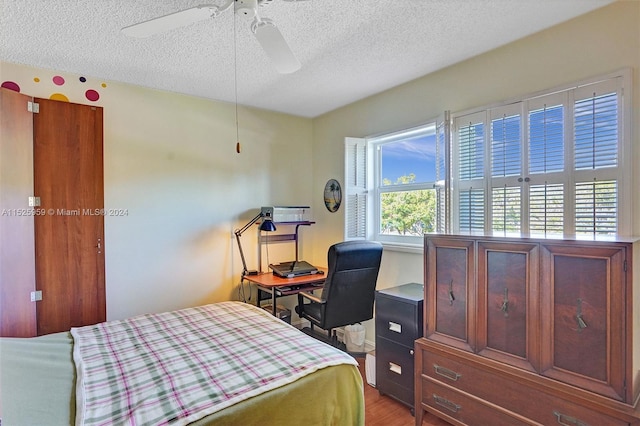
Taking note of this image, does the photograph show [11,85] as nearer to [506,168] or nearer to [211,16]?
[211,16]

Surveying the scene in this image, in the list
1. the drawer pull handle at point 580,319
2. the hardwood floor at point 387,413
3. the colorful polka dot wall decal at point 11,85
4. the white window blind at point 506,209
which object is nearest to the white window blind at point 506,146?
the white window blind at point 506,209

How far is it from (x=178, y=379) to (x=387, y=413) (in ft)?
5.16

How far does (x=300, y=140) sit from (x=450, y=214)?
2.13 meters

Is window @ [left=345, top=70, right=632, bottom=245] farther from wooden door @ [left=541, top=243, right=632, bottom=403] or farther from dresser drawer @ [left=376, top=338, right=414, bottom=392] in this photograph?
dresser drawer @ [left=376, top=338, right=414, bottom=392]

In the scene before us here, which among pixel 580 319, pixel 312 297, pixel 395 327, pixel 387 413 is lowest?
pixel 387 413

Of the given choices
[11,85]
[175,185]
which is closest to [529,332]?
[175,185]

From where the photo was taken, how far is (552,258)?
5.10ft

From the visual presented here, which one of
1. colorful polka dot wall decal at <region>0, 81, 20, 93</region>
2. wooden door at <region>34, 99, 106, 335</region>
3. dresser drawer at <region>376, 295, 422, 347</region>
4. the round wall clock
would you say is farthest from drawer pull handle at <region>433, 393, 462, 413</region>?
colorful polka dot wall decal at <region>0, 81, 20, 93</region>

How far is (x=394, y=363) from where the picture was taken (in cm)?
238

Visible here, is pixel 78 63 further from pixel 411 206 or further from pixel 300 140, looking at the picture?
pixel 411 206

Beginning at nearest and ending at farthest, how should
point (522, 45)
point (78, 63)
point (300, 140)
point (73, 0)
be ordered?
point (73, 0)
point (522, 45)
point (78, 63)
point (300, 140)

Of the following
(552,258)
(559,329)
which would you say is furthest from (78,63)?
(559,329)

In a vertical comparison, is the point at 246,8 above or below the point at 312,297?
above

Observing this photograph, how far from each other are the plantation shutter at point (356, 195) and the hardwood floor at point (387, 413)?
1451mm
